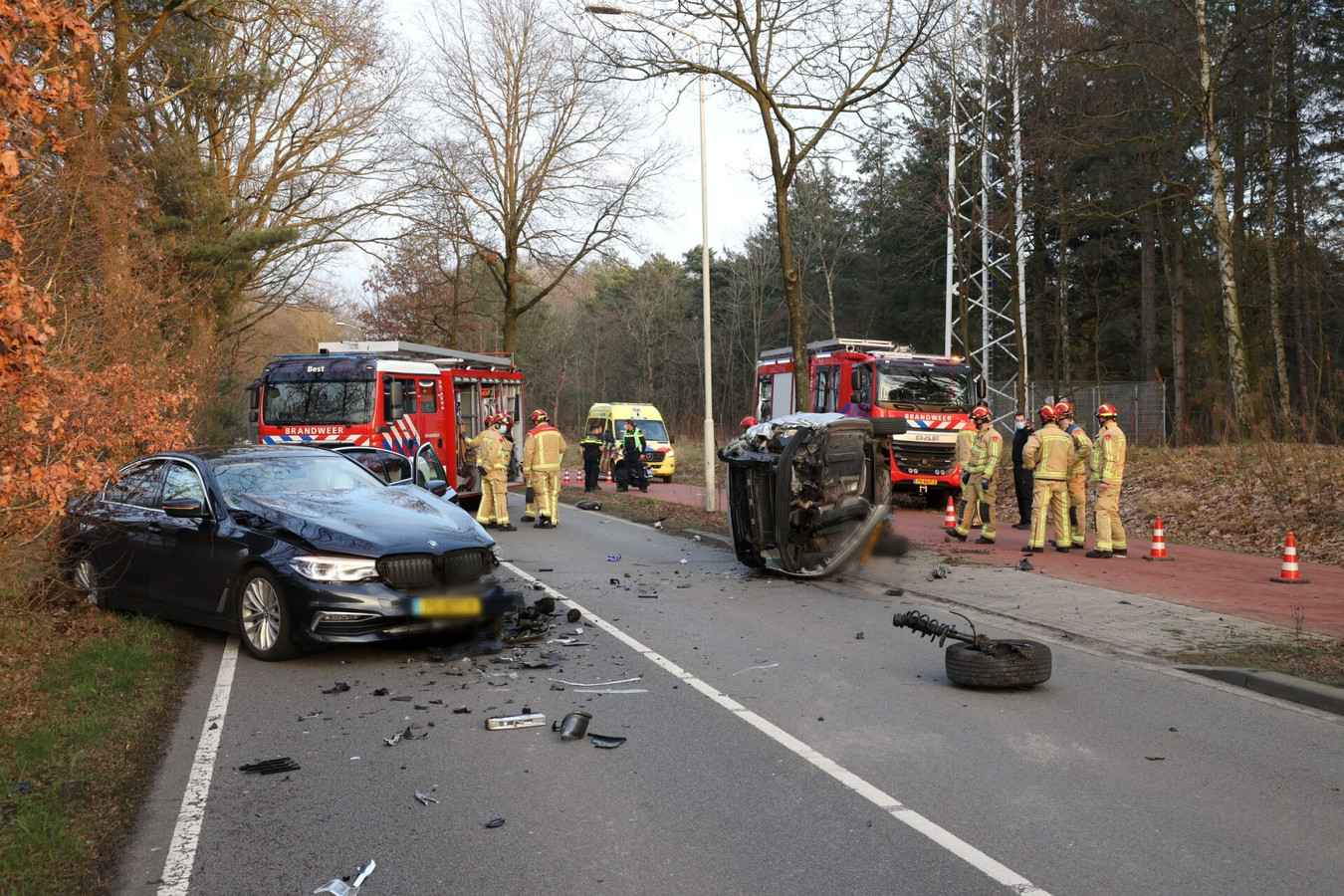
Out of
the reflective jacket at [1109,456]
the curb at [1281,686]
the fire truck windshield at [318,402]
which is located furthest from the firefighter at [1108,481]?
the fire truck windshield at [318,402]

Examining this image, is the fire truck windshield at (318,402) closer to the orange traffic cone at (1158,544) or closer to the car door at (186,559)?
the car door at (186,559)

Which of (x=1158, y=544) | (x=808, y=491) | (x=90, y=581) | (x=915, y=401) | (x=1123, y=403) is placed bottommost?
(x=1158, y=544)

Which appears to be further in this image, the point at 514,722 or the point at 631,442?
the point at 631,442

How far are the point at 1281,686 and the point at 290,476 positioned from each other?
7438mm

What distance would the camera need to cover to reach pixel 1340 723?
6.19 meters

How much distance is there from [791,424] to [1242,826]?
781 centimetres

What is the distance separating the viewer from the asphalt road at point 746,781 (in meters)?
4.12

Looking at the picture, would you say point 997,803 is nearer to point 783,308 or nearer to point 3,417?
point 3,417

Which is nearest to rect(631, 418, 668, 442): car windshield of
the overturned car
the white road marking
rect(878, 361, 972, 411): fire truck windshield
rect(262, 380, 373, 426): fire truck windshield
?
rect(878, 361, 972, 411): fire truck windshield

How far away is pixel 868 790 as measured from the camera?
499 centimetres

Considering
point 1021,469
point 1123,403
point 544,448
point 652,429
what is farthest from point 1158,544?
point 1123,403

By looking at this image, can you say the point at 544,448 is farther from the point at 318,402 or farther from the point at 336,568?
the point at 336,568

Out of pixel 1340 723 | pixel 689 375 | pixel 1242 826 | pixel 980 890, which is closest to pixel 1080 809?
pixel 1242 826

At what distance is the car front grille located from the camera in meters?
7.68
